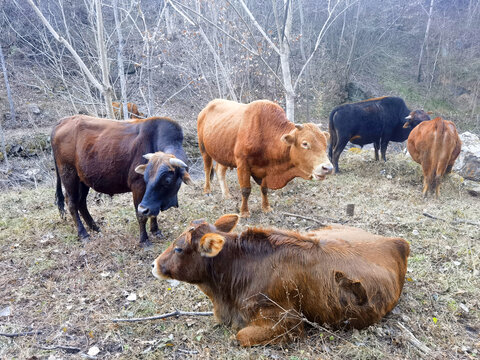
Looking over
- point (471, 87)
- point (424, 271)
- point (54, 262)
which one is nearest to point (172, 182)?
point (54, 262)

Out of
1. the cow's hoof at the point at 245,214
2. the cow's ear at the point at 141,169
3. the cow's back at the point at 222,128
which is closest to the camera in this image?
the cow's ear at the point at 141,169

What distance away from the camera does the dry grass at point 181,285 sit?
3490mm

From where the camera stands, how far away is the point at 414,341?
133 inches

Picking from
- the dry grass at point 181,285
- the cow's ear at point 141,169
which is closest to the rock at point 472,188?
the dry grass at point 181,285

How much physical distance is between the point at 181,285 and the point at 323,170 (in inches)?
117

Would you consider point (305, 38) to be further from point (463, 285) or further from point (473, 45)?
point (463, 285)

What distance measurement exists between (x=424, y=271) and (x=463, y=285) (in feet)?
1.52

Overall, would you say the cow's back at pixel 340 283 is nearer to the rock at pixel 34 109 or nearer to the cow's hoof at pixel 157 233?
the cow's hoof at pixel 157 233

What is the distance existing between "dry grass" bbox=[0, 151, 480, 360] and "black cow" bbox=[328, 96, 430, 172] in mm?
3106

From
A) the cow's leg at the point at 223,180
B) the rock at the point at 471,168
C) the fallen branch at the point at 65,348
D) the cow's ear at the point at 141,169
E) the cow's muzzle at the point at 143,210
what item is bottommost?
the rock at the point at 471,168

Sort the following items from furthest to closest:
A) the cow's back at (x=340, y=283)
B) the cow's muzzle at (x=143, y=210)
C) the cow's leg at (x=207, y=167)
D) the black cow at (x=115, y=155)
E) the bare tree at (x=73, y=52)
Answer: the cow's leg at (x=207, y=167), the bare tree at (x=73, y=52), the black cow at (x=115, y=155), the cow's muzzle at (x=143, y=210), the cow's back at (x=340, y=283)

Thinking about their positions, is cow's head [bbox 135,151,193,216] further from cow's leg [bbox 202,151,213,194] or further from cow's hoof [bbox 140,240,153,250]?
cow's leg [bbox 202,151,213,194]

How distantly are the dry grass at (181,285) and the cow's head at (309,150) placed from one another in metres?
1.09

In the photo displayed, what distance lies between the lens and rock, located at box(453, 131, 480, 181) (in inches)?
429
